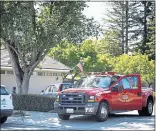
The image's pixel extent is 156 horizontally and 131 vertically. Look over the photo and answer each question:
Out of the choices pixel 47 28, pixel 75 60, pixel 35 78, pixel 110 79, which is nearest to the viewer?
pixel 110 79

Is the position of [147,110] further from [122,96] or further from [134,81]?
[122,96]

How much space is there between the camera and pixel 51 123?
1405cm

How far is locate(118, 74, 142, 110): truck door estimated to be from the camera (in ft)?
50.0

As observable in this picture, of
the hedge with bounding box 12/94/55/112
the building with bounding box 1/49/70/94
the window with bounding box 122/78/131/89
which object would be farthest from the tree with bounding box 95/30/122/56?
the window with bounding box 122/78/131/89

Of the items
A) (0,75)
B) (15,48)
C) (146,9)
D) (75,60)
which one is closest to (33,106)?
(15,48)

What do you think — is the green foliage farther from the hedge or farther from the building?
the hedge

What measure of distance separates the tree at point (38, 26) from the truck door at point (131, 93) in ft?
14.4

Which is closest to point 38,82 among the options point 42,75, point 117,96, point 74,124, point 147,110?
point 42,75

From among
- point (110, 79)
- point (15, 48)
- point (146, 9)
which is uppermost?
point (146, 9)

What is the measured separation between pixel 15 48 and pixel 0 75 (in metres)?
11.5

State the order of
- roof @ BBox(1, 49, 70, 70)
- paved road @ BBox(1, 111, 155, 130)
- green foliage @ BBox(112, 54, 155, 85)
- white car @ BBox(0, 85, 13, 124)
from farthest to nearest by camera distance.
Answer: green foliage @ BBox(112, 54, 155, 85), roof @ BBox(1, 49, 70, 70), white car @ BBox(0, 85, 13, 124), paved road @ BBox(1, 111, 155, 130)

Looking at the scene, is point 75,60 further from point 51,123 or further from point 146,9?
point 51,123

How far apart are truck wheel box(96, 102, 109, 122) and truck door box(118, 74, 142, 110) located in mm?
995

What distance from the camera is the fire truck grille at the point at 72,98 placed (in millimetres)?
13891
